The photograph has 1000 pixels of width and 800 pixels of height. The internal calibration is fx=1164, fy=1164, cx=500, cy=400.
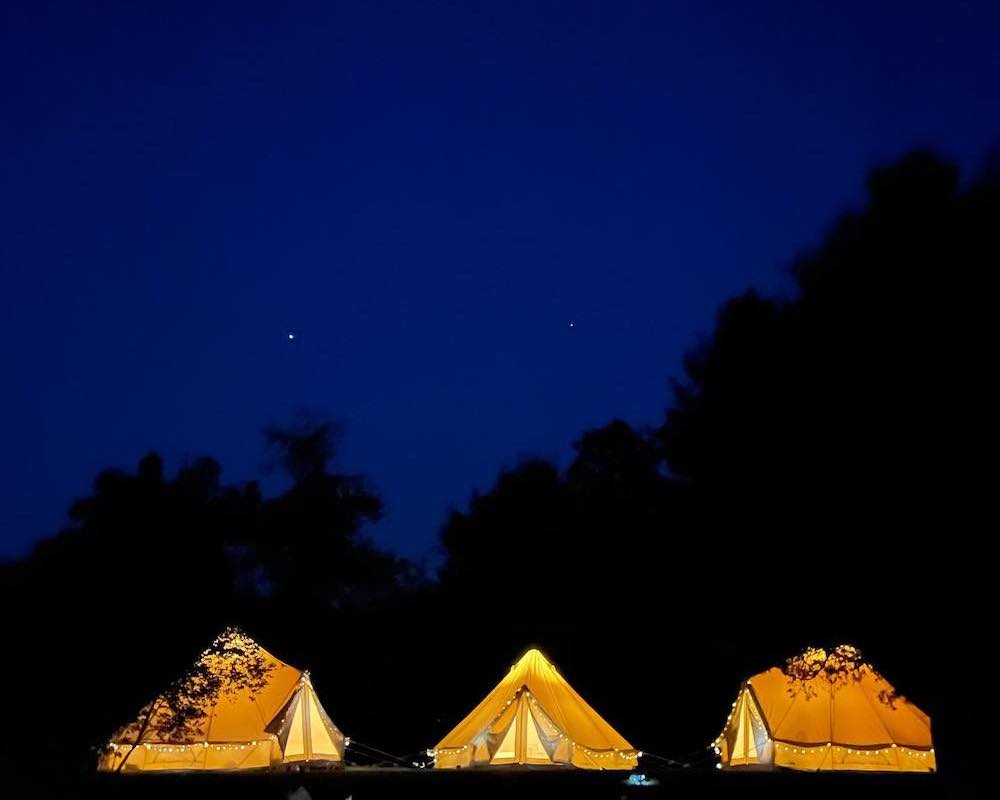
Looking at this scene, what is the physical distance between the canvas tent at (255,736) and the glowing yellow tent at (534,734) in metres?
3.43

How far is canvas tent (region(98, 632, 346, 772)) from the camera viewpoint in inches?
1104

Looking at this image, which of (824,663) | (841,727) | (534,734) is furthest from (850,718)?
(824,663)

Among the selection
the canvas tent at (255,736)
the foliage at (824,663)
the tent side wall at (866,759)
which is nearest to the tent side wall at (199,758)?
the canvas tent at (255,736)

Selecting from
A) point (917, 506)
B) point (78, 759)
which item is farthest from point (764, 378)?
point (78, 759)

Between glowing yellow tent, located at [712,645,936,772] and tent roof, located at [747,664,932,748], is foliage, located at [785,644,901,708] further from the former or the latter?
tent roof, located at [747,664,932,748]

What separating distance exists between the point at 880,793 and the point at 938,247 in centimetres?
1218

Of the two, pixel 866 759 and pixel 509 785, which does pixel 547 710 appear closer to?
pixel 509 785

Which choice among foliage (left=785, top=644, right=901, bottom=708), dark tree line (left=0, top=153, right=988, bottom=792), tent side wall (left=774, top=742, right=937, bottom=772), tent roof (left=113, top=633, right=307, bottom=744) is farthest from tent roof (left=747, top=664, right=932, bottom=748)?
tent roof (left=113, top=633, right=307, bottom=744)

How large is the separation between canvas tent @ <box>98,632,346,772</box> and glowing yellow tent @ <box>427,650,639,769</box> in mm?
3426

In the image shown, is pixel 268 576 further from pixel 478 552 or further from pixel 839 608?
pixel 839 608

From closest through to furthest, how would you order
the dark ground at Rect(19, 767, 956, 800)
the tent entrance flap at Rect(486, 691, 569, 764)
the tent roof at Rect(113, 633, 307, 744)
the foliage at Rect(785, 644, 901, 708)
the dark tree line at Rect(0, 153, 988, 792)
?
the dark tree line at Rect(0, 153, 988, 792), the foliage at Rect(785, 644, 901, 708), the dark ground at Rect(19, 767, 956, 800), the tent roof at Rect(113, 633, 307, 744), the tent entrance flap at Rect(486, 691, 569, 764)

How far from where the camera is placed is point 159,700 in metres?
21.5

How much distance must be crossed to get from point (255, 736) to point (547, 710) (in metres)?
7.37

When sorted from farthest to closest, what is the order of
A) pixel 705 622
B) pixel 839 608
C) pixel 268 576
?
1. pixel 268 576
2. pixel 705 622
3. pixel 839 608
